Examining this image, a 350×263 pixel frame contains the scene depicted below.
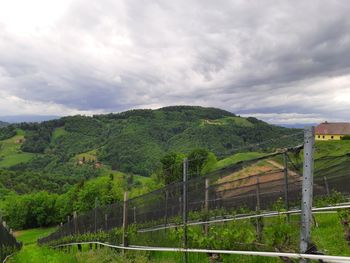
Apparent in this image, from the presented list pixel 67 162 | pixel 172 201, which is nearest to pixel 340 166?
pixel 172 201

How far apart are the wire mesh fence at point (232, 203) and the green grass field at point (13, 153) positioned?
529 feet

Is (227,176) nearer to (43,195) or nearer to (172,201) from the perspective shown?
(172,201)

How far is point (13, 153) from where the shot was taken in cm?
17488

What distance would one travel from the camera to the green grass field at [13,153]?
16350 cm

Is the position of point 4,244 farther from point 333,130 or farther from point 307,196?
point 333,130

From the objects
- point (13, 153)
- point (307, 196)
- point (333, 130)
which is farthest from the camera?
point (13, 153)

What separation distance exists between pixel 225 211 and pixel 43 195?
82.8 metres

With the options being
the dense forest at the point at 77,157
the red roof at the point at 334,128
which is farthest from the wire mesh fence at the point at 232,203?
the red roof at the point at 334,128

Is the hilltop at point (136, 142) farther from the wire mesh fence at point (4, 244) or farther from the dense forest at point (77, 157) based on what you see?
the wire mesh fence at point (4, 244)

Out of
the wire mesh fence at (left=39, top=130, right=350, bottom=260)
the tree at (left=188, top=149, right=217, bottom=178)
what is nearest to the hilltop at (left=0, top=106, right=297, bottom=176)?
the tree at (left=188, top=149, right=217, bottom=178)

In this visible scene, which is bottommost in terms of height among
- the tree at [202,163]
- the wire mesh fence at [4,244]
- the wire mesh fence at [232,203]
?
the wire mesh fence at [4,244]

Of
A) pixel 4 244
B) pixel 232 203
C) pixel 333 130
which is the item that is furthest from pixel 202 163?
pixel 333 130

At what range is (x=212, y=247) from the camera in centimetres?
571

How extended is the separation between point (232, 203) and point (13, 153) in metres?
182
